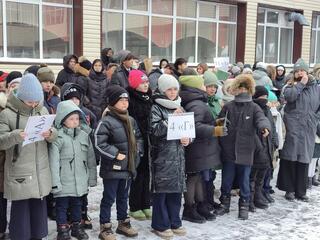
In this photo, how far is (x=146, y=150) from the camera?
5.03 m

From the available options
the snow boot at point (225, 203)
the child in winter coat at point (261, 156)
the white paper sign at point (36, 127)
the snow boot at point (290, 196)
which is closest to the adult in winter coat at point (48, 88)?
the white paper sign at point (36, 127)

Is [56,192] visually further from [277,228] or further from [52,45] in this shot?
[52,45]

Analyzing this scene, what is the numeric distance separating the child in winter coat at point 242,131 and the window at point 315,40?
1485 centimetres

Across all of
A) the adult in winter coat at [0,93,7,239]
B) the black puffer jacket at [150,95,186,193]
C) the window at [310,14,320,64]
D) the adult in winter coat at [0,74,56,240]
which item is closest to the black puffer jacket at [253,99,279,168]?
the black puffer jacket at [150,95,186,193]

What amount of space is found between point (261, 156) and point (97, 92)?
3293 mm

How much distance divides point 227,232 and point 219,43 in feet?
37.4

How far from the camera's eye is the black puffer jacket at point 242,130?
5320mm

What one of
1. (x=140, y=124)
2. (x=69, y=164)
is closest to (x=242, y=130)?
(x=140, y=124)

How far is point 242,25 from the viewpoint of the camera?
15719 mm

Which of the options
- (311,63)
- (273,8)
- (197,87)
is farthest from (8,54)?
(311,63)

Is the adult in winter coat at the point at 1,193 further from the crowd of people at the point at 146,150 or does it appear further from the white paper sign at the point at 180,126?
the white paper sign at the point at 180,126

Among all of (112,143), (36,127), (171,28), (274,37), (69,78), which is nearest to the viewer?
(36,127)

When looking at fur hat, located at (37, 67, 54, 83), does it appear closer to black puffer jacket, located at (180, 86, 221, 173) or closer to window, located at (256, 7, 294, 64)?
black puffer jacket, located at (180, 86, 221, 173)

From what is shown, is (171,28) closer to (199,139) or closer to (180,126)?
(199,139)
